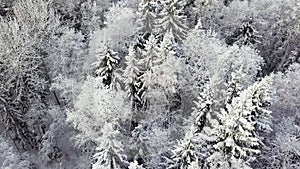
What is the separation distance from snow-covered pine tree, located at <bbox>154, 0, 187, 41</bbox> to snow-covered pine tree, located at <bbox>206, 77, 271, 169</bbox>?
1283 cm

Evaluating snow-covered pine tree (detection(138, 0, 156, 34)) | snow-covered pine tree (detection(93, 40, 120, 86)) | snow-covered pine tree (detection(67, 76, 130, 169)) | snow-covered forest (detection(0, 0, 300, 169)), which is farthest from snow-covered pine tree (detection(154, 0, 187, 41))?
snow-covered pine tree (detection(67, 76, 130, 169))

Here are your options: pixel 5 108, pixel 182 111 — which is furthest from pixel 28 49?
pixel 182 111

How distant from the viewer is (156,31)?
36.5 metres

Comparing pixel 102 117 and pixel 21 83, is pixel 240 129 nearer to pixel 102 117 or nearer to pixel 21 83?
pixel 102 117

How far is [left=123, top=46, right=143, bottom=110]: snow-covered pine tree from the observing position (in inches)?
1172

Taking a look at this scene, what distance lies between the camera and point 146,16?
36.4 meters

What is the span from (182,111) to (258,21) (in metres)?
17.0

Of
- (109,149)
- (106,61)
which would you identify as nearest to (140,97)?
(106,61)

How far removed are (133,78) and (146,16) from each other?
8.44 metres

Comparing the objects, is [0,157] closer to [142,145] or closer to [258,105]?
[142,145]

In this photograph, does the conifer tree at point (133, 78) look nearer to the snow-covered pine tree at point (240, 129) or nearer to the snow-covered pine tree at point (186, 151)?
the snow-covered pine tree at point (186, 151)

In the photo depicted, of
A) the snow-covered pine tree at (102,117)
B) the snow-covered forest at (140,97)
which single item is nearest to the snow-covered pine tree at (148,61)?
the snow-covered forest at (140,97)

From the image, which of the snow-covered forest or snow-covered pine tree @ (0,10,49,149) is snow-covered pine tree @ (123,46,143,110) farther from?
snow-covered pine tree @ (0,10,49,149)

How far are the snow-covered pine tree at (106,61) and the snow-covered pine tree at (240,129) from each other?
10.3m
